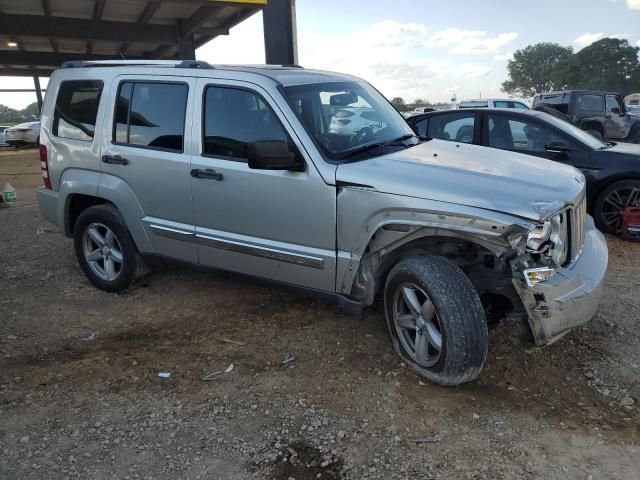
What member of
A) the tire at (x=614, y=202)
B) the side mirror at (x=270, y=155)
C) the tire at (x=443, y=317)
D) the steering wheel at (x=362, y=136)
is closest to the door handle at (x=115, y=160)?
the side mirror at (x=270, y=155)

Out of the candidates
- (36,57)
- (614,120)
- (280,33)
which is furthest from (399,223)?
(36,57)

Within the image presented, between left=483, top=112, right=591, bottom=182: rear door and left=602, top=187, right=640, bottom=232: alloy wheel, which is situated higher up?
left=483, top=112, right=591, bottom=182: rear door

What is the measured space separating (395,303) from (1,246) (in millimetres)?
5513

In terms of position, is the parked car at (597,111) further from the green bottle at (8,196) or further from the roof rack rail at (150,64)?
the green bottle at (8,196)

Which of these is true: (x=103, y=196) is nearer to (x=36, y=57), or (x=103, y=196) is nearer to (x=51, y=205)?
(x=51, y=205)

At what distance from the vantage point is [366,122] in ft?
13.1

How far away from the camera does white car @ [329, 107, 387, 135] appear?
3.75 metres

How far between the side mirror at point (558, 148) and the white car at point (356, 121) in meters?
3.13

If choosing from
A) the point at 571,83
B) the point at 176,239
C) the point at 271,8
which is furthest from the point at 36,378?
the point at 571,83

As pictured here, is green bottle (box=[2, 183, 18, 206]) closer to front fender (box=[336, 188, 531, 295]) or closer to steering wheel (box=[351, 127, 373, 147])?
steering wheel (box=[351, 127, 373, 147])

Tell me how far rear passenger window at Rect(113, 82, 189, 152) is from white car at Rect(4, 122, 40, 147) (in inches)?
868

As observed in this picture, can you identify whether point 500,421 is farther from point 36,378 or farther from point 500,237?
point 36,378

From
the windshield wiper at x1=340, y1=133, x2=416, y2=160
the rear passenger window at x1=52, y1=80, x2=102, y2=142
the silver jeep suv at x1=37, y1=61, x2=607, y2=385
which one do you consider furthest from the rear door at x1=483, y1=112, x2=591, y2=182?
the rear passenger window at x1=52, y1=80, x2=102, y2=142

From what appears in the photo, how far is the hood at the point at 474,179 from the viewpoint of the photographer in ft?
9.59
